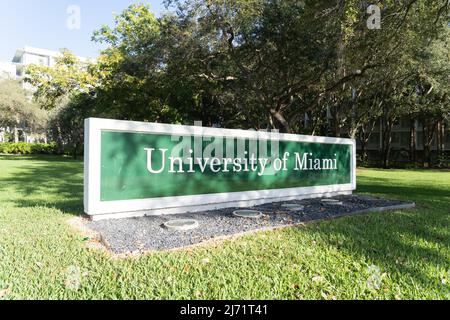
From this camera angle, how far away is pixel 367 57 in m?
12.1

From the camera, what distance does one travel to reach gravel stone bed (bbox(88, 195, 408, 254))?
4.38 meters

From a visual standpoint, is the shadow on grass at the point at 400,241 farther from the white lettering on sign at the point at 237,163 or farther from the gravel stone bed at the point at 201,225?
the white lettering on sign at the point at 237,163

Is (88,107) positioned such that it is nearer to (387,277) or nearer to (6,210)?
(6,210)

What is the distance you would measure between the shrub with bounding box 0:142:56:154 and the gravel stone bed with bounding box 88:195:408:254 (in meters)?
38.0

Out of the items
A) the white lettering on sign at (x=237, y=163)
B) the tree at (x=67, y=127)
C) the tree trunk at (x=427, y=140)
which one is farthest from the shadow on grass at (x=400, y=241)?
the tree at (x=67, y=127)

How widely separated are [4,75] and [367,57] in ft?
142

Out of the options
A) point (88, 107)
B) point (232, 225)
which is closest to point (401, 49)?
point (232, 225)

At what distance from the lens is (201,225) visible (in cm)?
541

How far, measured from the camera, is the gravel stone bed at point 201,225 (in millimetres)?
4379

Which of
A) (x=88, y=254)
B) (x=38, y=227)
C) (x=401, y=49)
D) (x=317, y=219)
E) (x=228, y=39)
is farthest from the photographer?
(x=228, y=39)

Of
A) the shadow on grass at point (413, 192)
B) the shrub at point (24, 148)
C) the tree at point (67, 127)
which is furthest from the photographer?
the shrub at point (24, 148)

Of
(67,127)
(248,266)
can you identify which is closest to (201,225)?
(248,266)

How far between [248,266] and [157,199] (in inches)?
111

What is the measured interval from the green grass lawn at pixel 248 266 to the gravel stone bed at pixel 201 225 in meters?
0.32
